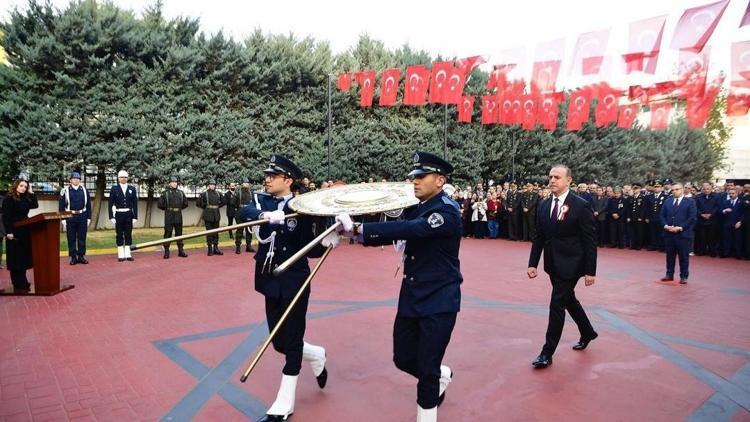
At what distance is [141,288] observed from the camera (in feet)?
28.1

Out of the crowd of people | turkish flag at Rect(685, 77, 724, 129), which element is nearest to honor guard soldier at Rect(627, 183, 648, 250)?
the crowd of people

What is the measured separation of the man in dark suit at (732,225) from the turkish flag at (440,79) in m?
9.01

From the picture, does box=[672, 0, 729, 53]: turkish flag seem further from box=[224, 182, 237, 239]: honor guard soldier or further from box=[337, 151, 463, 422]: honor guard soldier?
box=[224, 182, 237, 239]: honor guard soldier

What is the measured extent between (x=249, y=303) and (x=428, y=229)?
5052mm

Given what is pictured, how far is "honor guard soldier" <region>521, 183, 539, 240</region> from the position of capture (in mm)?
17219

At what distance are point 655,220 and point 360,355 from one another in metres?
12.8

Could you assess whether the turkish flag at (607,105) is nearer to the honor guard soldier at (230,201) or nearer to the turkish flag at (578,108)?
the turkish flag at (578,108)

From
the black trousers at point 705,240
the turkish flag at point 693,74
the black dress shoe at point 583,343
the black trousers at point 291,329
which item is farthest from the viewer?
the turkish flag at point 693,74

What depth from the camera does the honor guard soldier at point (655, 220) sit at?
1479 cm

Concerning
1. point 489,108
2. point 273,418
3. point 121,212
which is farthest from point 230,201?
point 489,108

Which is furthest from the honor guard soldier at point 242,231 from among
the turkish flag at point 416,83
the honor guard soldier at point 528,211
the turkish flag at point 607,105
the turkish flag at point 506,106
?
the turkish flag at point 607,105

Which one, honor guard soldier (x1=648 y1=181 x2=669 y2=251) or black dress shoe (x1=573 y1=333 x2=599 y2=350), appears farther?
honor guard soldier (x1=648 y1=181 x2=669 y2=251)

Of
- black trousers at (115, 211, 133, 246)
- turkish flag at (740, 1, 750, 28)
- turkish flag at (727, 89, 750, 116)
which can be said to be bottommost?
black trousers at (115, 211, 133, 246)

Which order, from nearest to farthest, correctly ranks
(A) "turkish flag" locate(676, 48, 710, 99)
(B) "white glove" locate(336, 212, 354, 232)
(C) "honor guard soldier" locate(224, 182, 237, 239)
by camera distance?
1. (B) "white glove" locate(336, 212, 354, 232)
2. (A) "turkish flag" locate(676, 48, 710, 99)
3. (C) "honor guard soldier" locate(224, 182, 237, 239)
